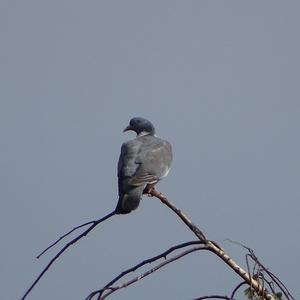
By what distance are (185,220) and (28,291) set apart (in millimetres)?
1368

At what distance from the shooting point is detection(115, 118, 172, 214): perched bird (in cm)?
727

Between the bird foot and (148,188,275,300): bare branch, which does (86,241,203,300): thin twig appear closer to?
(148,188,275,300): bare branch

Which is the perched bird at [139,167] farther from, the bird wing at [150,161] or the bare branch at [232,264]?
the bare branch at [232,264]

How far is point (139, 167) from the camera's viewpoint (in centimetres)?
808

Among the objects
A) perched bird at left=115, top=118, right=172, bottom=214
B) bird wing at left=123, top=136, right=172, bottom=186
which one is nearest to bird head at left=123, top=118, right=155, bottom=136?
perched bird at left=115, top=118, right=172, bottom=214

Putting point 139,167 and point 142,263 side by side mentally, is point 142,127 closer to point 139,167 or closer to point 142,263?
point 139,167

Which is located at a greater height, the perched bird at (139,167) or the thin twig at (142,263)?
the perched bird at (139,167)

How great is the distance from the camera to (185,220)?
469 centimetres

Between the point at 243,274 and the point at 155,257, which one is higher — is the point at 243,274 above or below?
below

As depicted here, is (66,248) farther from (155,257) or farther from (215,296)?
(215,296)

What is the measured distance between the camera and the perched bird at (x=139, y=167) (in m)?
7.27

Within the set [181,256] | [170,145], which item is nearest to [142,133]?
[170,145]

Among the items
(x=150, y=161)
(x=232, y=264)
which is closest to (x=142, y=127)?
(x=150, y=161)

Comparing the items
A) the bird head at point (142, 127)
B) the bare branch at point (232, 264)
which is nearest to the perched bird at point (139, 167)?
the bird head at point (142, 127)
